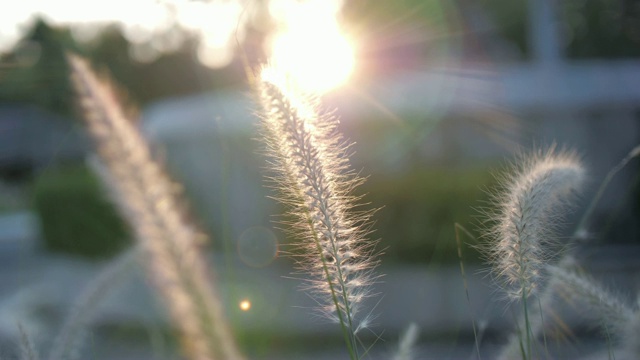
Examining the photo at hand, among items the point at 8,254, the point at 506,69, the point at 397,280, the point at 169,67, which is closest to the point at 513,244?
the point at 397,280

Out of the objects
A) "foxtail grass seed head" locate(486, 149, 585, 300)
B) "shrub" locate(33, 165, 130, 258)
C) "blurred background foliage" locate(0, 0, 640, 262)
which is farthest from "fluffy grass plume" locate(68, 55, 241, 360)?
"shrub" locate(33, 165, 130, 258)

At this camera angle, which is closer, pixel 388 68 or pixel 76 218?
pixel 76 218

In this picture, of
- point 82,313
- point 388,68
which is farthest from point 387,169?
point 82,313

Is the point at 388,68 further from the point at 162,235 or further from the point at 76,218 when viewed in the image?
the point at 162,235

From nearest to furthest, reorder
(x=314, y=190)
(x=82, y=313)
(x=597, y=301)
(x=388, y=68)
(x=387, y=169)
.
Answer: (x=314, y=190) → (x=597, y=301) → (x=82, y=313) → (x=387, y=169) → (x=388, y=68)

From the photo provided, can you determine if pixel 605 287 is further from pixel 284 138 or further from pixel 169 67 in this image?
pixel 169 67

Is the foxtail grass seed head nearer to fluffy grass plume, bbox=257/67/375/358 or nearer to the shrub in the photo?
fluffy grass plume, bbox=257/67/375/358
